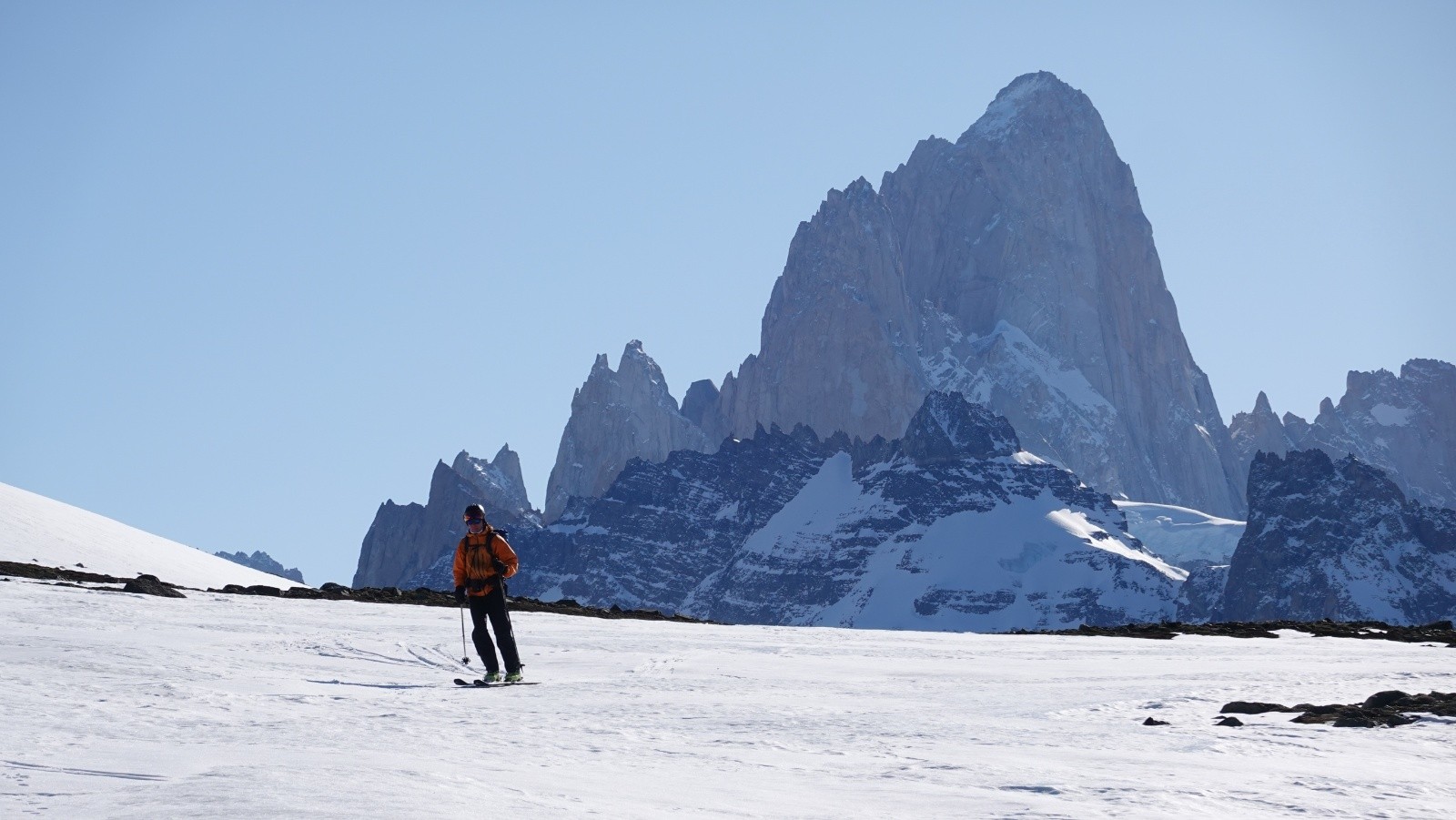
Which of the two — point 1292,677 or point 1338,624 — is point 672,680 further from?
point 1338,624

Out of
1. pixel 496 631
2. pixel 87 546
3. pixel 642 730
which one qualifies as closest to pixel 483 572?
pixel 496 631

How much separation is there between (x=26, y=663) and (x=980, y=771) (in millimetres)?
8864

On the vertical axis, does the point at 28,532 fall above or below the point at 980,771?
above

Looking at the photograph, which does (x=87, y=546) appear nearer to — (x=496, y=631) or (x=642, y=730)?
(x=496, y=631)

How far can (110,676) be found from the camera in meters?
14.0

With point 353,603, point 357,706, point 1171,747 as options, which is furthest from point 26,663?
point 353,603

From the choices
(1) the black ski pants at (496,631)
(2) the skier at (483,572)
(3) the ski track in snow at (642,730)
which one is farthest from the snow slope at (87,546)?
(1) the black ski pants at (496,631)

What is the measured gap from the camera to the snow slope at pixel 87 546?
29.4 meters

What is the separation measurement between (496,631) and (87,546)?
16802 mm

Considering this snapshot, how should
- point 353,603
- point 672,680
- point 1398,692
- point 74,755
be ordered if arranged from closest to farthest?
point 74,755
point 1398,692
point 672,680
point 353,603

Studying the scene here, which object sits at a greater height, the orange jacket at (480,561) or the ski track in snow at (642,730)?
the orange jacket at (480,561)

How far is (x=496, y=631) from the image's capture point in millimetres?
17422

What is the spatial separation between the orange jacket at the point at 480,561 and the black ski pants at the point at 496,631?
0.31 ft

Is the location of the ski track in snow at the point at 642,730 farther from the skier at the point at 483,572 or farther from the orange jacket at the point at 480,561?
the orange jacket at the point at 480,561
